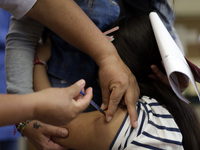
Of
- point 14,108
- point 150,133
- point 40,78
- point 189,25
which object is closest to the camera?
point 14,108

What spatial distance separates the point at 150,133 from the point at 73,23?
401 mm

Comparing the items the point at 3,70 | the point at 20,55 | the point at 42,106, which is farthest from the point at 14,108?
the point at 3,70

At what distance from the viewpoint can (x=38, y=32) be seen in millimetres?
837

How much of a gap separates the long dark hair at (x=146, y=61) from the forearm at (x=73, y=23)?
97mm

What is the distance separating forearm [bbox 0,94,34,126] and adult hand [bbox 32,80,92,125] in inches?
0.6

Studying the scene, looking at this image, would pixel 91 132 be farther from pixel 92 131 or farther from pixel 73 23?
pixel 73 23

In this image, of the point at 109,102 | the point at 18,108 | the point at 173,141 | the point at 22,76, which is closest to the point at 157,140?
the point at 173,141

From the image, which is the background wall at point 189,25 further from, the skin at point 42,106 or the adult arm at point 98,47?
the skin at point 42,106

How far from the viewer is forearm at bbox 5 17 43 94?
777 millimetres

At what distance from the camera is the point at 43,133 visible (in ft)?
2.36

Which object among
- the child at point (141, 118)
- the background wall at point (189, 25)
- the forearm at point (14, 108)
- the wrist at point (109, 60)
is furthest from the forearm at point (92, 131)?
the background wall at point (189, 25)

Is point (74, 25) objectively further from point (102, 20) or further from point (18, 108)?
point (18, 108)

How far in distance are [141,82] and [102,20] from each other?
273 millimetres

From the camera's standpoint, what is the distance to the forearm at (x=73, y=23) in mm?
649
